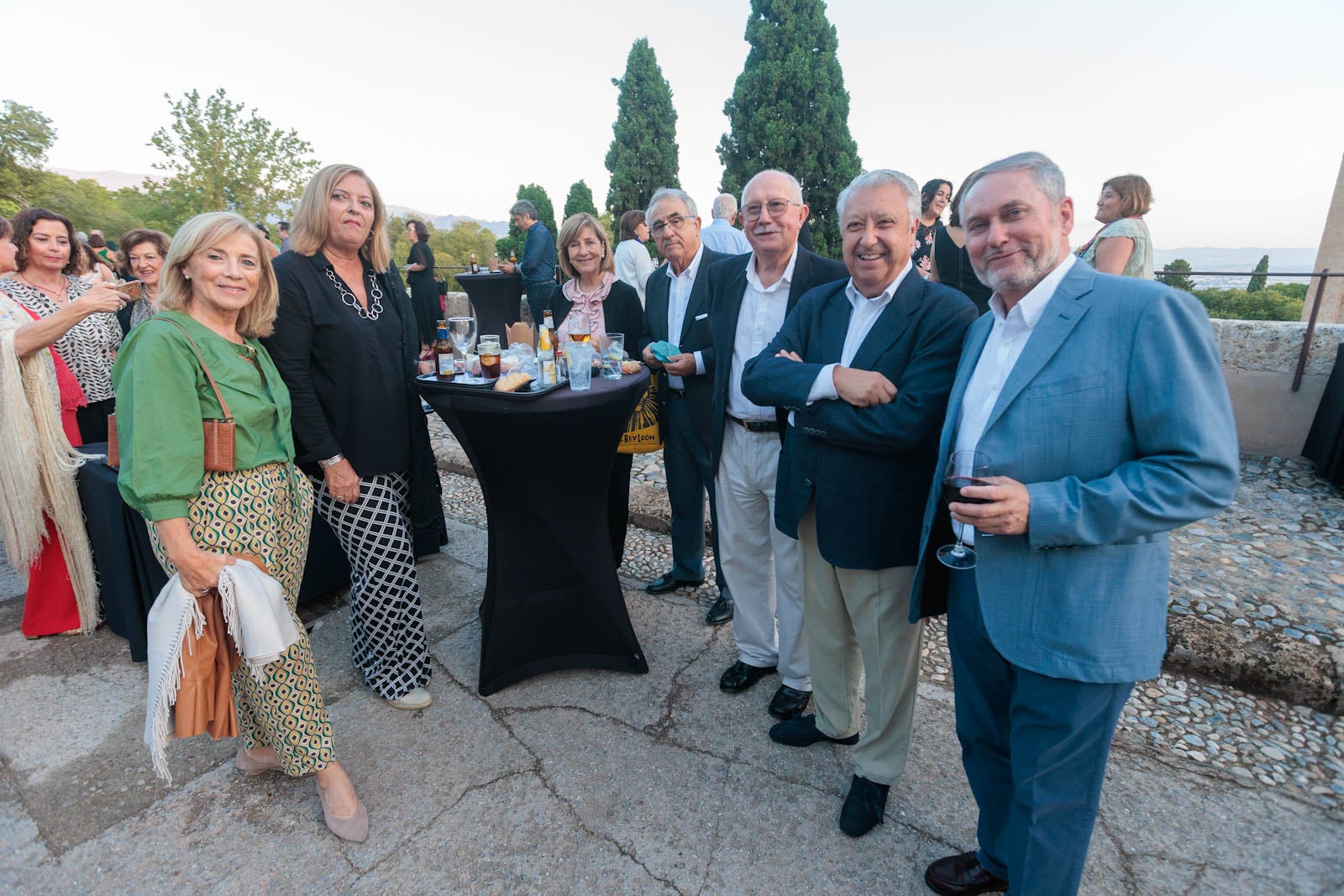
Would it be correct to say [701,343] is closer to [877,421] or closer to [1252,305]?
[877,421]

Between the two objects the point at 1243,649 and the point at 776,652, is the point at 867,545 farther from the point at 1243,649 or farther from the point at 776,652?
the point at 1243,649

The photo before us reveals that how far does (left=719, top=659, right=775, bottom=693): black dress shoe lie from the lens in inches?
108

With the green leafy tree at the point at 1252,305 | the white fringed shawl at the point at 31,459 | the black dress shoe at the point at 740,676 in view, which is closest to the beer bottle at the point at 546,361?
the black dress shoe at the point at 740,676

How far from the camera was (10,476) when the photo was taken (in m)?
3.01

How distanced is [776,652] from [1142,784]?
136 cm

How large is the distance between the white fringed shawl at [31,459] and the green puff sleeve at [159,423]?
1988 mm

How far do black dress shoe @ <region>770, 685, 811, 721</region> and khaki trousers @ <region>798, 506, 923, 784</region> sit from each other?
1.33ft

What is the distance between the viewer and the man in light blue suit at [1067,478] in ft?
3.96

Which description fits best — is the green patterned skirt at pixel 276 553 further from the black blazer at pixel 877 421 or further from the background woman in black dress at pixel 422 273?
the background woman in black dress at pixel 422 273

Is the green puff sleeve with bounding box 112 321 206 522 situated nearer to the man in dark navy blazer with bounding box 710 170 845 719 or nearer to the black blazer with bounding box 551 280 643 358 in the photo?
the man in dark navy blazer with bounding box 710 170 845 719

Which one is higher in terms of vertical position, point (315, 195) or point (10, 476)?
point (315, 195)

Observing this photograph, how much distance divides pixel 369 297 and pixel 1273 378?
21.3ft

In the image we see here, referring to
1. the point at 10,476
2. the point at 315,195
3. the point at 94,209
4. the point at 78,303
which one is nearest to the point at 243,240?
the point at 315,195

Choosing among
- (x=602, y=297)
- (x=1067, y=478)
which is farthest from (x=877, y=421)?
(x=602, y=297)
